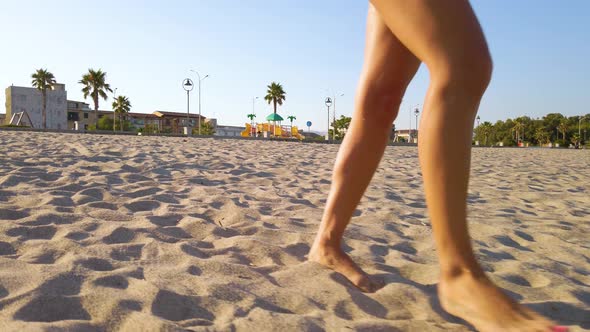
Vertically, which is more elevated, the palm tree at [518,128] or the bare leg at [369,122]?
the palm tree at [518,128]

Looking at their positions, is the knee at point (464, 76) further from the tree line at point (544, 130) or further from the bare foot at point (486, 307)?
the tree line at point (544, 130)

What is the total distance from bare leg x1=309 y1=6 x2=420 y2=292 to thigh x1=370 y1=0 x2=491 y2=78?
33 cm

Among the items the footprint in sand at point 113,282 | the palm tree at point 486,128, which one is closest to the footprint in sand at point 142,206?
the footprint in sand at point 113,282

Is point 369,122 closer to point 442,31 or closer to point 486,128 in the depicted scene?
point 442,31

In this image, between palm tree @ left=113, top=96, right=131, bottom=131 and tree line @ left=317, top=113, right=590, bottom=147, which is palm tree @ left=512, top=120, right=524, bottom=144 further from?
palm tree @ left=113, top=96, right=131, bottom=131

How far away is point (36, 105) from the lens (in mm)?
58062

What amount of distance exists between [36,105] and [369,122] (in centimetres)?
6642

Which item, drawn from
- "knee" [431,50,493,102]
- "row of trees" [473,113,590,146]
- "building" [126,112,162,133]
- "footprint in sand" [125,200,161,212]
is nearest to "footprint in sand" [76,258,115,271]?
"footprint in sand" [125,200,161,212]

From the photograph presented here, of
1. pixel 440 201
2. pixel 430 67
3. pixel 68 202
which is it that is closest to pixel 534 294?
pixel 440 201

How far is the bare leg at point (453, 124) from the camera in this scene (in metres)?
1.02

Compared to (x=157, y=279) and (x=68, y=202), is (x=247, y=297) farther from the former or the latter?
(x=68, y=202)

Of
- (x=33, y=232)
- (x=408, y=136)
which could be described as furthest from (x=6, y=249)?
(x=408, y=136)

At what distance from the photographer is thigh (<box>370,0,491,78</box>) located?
1.01 meters

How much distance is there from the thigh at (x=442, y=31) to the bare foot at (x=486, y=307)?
51cm
